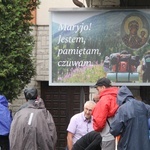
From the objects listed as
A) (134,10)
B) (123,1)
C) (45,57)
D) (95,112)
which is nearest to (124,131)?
(95,112)

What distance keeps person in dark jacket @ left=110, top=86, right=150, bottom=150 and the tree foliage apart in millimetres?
5497

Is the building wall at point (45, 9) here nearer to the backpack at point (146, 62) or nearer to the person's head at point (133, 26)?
the person's head at point (133, 26)

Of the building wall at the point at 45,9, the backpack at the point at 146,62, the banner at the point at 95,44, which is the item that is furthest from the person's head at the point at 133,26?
the building wall at the point at 45,9

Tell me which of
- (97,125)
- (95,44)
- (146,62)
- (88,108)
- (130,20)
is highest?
(130,20)

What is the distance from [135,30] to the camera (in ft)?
27.1

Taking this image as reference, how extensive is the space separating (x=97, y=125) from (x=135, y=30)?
7.10 ft

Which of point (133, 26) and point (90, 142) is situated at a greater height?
point (133, 26)

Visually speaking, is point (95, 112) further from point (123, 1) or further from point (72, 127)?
point (123, 1)

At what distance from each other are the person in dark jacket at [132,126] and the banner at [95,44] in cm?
181

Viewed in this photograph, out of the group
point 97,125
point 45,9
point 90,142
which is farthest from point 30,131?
point 45,9

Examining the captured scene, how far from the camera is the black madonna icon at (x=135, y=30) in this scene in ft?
26.9

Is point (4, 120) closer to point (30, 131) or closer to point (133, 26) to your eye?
point (30, 131)

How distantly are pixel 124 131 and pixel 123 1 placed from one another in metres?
3.96

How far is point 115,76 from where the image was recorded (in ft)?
27.1
